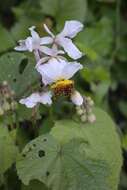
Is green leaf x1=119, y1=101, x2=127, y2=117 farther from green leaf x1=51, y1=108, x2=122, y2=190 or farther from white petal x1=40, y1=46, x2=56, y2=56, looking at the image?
white petal x1=40, y1=46, x2=56, y2=56

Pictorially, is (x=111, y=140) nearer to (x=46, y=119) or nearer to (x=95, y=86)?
(x=46, y=119)

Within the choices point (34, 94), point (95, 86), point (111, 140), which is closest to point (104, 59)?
point (95, 86)

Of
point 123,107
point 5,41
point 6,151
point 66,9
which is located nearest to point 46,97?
point 6,151

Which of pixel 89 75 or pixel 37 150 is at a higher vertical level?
pixel 89 75

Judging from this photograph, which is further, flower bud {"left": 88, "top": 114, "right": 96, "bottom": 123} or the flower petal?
flower bud {"left": 88, "top": 114, "right": 96, "bottom": 123}

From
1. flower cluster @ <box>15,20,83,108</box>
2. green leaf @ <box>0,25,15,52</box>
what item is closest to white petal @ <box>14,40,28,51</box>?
flower cluster @ <box>15,20,83,108</box>

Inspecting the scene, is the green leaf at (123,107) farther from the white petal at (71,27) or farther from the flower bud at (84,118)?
the white petal at (71,27)
